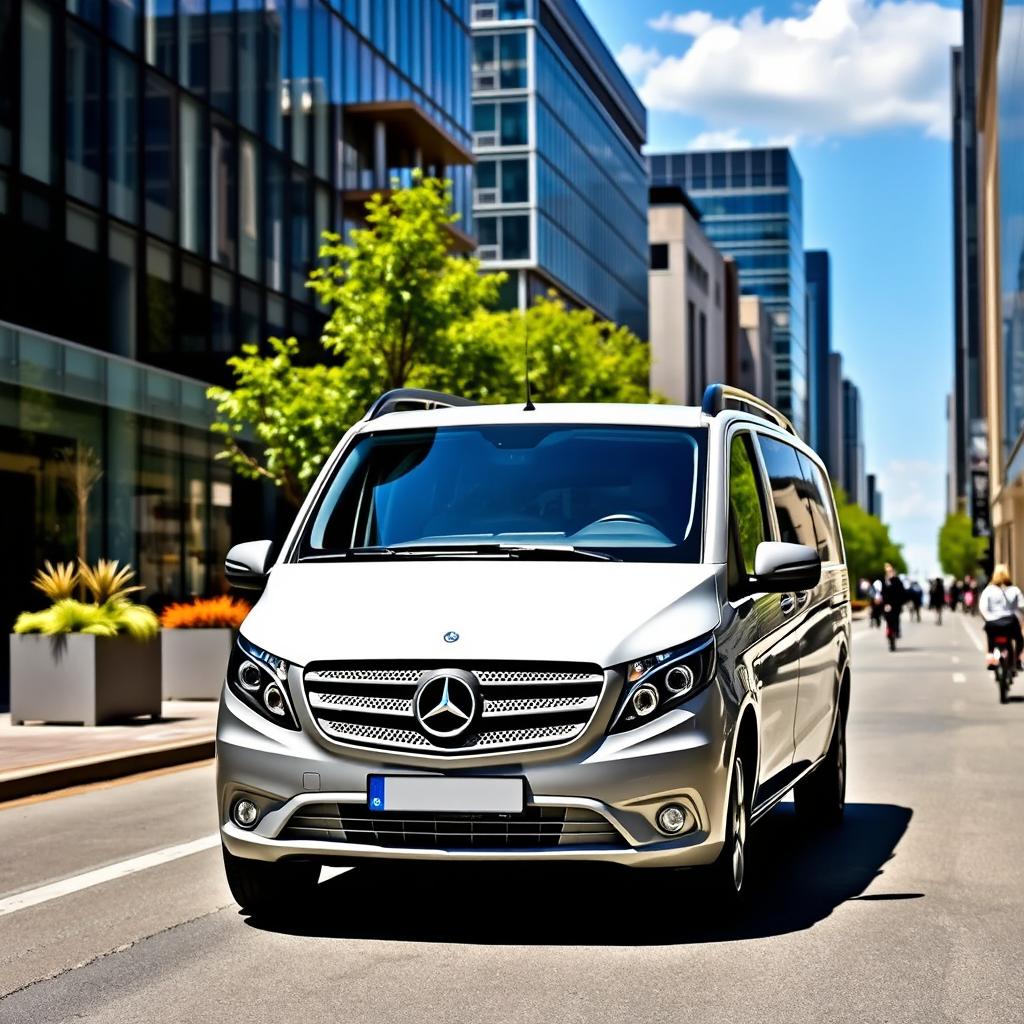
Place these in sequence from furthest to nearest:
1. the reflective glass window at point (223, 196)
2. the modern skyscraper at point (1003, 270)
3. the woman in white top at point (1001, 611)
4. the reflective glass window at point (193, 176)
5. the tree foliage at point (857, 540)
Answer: the tree foliage at point (857, 540) < the modern skyscraper at point (1003, 270) < the reflective glass window at point (223, 196) < the reflective glass window at point (193, 176) < the woman in white top at point (1001, 611)

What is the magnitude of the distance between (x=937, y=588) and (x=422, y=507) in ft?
278

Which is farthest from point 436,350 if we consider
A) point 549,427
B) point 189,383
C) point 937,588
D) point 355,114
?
point 937,588

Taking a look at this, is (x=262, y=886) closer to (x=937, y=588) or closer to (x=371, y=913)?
(x=371, y=913)

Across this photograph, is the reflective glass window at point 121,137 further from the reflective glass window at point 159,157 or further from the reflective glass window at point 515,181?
the reflective glass window at point 515,181

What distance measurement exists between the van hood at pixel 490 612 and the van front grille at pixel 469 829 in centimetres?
51

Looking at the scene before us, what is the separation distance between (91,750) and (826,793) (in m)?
6.21

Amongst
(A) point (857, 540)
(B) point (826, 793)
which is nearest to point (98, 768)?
(B) point (826, 793)

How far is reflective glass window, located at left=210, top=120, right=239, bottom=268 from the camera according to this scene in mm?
32094

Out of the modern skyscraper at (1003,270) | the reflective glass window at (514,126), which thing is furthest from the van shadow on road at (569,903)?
the reflective glass window at (514,126)

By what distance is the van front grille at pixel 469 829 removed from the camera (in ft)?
19.6

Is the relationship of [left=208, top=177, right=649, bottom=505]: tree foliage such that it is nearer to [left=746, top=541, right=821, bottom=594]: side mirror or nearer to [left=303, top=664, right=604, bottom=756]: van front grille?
[left=746, top=541, right=821, bottom=594]: side mirror

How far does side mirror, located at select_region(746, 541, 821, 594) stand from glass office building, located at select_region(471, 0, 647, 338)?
5837cm

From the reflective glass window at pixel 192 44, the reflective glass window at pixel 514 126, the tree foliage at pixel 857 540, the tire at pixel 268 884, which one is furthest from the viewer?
the tree foliage at pixel 857 540

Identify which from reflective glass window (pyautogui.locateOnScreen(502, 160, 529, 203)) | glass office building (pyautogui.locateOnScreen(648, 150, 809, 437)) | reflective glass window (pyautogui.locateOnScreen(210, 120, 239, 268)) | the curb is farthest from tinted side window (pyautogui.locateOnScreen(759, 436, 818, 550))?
glass office building (pyautogui.locateOnScreen(648, 150, 809, 437))
